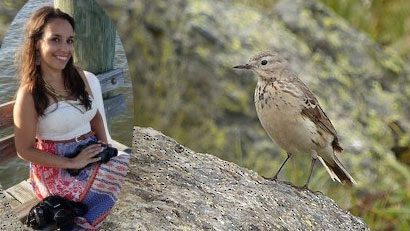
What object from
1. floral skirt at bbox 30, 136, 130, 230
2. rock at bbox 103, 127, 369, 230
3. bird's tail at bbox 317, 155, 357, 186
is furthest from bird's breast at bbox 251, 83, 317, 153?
floral skirt at bbox 30, 136, 130, 230

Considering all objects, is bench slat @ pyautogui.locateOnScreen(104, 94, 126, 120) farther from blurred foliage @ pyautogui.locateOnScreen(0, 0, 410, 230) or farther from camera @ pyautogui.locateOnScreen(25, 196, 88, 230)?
blurred foliage @ pyautogui.locateOnScreen(0, 0, 410, 230)

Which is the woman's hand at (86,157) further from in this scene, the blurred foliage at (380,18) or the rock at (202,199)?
the blurred foliage at (380,18)

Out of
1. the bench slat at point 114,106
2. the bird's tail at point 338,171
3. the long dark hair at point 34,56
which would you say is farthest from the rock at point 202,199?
the long dark hair at point 34,56

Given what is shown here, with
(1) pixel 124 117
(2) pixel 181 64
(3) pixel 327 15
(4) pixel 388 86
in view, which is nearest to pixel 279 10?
(3) pixel 327 15

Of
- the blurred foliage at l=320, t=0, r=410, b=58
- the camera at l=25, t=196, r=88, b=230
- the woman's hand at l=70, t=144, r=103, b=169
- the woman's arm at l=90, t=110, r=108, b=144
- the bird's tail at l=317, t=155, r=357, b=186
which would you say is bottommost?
the blurred foliage at l=320, t=0, r=410, b=58

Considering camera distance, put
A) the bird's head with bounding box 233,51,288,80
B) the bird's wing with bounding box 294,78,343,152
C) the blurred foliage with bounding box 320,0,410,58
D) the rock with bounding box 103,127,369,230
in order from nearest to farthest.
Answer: the rock with bounding box 103,127,369,230
the bird's head with bounding box 233,51,288,80
the bird's wing with bounding box 294,78,343,152
the blurred foliage with bounding box 320,0,410,58

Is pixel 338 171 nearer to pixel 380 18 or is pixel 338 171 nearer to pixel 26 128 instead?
pixel 26 128

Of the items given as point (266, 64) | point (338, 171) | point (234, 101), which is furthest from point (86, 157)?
point (234, 101)
